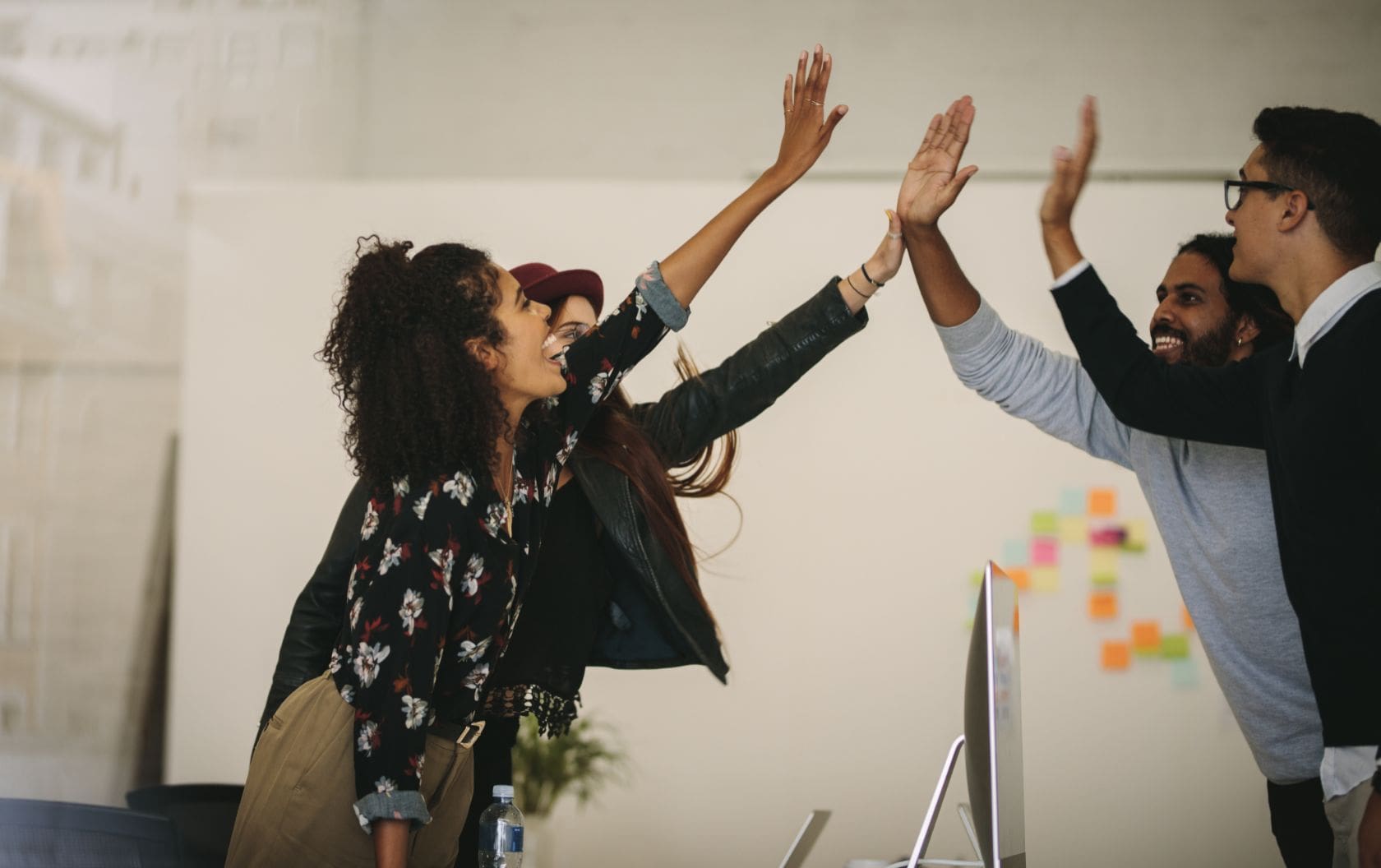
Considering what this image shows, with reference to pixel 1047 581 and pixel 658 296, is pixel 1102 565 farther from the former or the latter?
pixel 658 296

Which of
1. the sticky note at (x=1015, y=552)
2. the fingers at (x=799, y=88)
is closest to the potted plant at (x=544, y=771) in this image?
the sticky note at (x=1015, y=552)

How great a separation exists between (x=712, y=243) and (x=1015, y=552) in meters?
2.18

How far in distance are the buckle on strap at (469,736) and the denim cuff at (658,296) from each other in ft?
2.17

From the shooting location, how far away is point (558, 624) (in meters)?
2.03

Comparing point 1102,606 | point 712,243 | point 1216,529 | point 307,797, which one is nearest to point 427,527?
point 307,797

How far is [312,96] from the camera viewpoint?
4.59m

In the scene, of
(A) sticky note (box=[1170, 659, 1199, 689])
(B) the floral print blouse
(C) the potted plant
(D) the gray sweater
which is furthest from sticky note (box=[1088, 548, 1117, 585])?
(B) the floral print blouse

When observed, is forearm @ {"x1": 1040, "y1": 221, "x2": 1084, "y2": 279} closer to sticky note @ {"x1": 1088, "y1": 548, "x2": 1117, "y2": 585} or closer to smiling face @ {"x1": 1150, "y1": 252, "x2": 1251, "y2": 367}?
smiling face @ {"x1": 1150, "y1": 252, "x2": 1251, "y2": 367}

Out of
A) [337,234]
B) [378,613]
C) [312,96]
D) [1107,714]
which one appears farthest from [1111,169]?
[378,613]

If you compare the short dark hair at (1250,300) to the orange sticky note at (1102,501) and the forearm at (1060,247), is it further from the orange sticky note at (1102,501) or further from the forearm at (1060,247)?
the orange sticky note at (1102,501)

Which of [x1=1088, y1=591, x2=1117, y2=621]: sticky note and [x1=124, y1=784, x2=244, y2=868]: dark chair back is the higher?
[x1=1088, y1=591, x2=1117, y2=621]: sticky note

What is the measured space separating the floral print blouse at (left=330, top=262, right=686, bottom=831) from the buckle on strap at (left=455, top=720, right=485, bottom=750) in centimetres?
2

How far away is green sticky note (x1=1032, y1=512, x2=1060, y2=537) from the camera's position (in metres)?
3.77

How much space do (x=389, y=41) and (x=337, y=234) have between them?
3.48 feet
